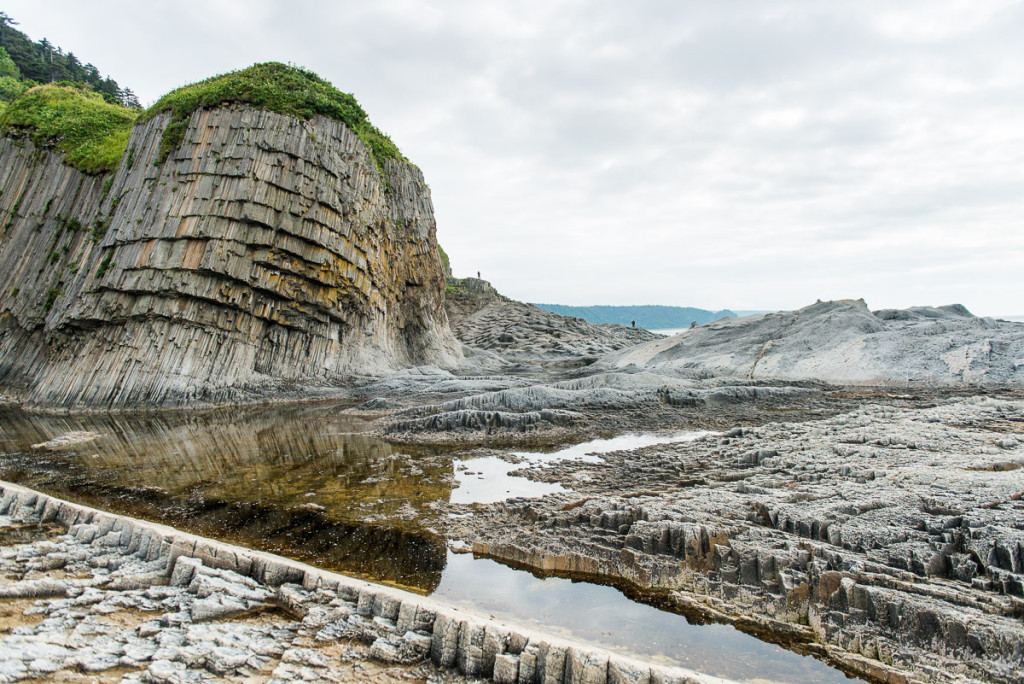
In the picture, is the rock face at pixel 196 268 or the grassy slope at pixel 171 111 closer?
the rock face at pixel 196 268

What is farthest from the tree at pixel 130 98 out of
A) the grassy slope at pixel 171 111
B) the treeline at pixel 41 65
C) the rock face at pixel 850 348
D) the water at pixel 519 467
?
the water at pixel 519 467

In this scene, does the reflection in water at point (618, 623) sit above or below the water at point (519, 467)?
below

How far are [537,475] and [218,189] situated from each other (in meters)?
19.4

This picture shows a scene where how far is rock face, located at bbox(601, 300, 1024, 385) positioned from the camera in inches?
816

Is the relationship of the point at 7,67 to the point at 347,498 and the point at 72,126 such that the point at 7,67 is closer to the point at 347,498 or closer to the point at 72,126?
the point at 72,126

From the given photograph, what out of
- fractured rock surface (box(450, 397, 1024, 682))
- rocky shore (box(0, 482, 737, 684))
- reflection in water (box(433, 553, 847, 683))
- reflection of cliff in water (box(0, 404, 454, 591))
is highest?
fractured rock surface (box(450, 397, 1024, 682))

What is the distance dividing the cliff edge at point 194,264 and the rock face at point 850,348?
15578 mm

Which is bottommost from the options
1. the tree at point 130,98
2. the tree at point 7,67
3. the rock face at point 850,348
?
the rock face at point 850,348

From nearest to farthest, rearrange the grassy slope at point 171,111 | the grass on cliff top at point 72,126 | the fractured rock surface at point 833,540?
the fractured rock surface at point 833,540, the grassy slope at point 171,111, the grass on cliff top at point 72,126

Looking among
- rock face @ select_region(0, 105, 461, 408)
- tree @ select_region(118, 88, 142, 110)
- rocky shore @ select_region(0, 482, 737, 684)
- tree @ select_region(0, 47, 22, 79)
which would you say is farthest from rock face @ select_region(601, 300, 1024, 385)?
tree @ select_region(118, 88, 142, 110)

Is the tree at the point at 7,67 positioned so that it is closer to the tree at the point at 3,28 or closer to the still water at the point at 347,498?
the tree at the point at 3,28

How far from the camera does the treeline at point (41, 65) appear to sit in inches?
2141

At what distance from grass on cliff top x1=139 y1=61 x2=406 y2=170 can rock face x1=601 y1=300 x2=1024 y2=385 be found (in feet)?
63.7

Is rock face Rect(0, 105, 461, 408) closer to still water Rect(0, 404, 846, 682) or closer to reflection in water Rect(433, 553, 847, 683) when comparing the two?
still water Rect(0, 404, 846, 682)
